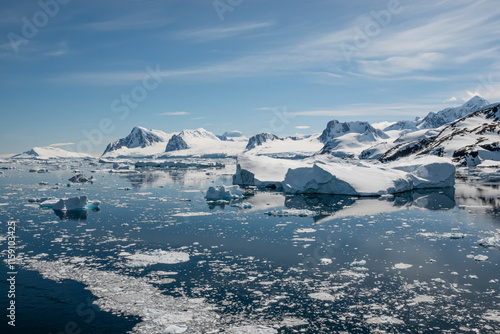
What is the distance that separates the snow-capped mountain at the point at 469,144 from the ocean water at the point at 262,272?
5654cm

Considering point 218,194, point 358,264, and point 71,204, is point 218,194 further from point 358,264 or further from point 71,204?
point 358,264

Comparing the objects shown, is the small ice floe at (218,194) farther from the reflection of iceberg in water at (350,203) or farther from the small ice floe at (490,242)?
the small ice floe at (490,242)

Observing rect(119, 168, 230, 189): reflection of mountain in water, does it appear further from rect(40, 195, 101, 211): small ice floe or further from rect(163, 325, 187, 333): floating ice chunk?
rect(163, 325, 187, 333): floating ice chunk

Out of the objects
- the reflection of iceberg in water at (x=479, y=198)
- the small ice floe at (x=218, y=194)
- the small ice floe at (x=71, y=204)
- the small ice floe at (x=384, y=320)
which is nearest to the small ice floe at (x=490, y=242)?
the small ice floe at (x=384, y=320)

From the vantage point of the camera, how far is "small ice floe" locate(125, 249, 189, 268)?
11609 mm

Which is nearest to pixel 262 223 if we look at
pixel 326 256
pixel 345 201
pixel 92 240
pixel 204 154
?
pixel 326 256

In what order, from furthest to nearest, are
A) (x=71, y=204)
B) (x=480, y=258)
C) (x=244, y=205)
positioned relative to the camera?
(x=244, y=205), (x=71, y=204), (x=480, y=258)

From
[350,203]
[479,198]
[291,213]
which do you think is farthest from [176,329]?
[479,198]

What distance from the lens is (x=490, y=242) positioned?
13.7 meters

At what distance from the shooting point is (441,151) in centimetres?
7444

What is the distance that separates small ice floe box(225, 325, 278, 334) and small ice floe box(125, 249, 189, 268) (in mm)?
4760

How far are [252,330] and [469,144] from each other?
8155 centimetres

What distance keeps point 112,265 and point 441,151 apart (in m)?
76.5

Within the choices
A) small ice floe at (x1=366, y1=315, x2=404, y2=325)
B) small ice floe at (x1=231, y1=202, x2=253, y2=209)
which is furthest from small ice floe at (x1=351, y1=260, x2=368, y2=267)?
small ice floe at (x1=231, y1=202, x2=253, y2=209)
